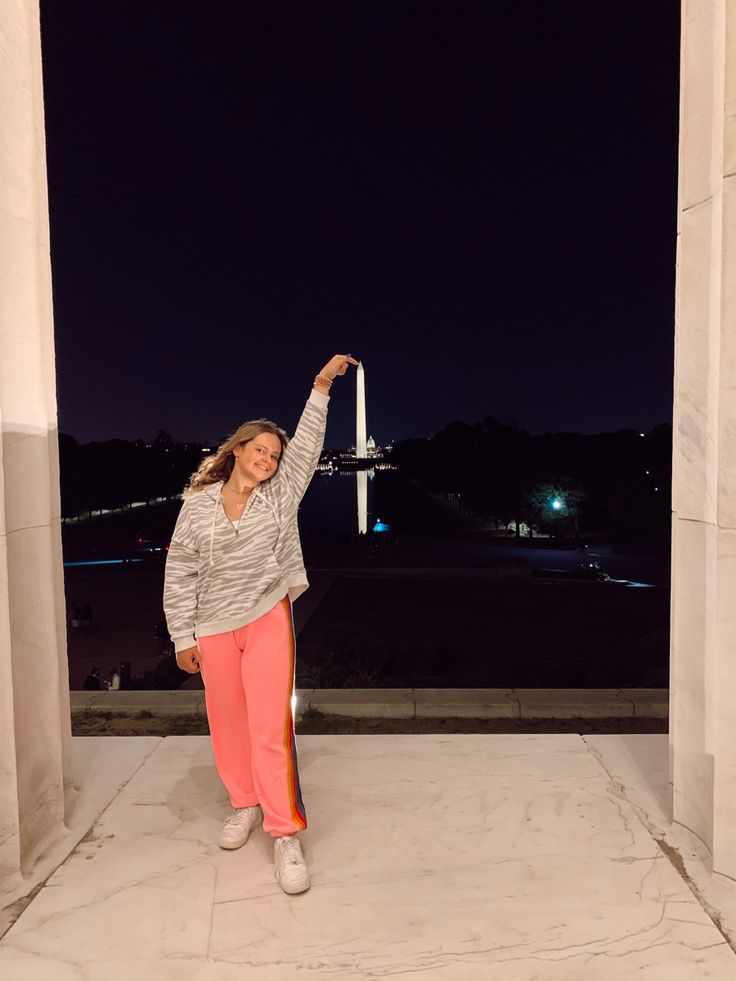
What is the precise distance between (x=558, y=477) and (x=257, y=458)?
58.5 m

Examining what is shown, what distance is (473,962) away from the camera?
2520 mm

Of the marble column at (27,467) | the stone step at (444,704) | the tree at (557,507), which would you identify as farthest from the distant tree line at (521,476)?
the marble column at (27,467)

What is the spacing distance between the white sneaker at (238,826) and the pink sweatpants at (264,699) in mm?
175

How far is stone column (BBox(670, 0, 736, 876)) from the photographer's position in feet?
9.86

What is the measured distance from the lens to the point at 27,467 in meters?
3.34

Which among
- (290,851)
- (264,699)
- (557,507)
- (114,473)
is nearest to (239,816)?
(290,851)

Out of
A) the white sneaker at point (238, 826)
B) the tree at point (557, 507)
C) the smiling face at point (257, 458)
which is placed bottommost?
the tree at point (557, 507)

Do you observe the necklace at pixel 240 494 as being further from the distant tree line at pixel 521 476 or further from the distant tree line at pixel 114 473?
the distant tree line at pixel 114 473

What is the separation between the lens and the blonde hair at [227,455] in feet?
10.6

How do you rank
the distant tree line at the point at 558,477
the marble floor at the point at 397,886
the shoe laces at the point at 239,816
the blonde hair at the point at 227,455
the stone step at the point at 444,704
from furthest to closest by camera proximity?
the distant tree line at the point at 558,477
the stone step at the point at 444,704
the shoe laces at the point at 239,816
the blonde hair at the point at 227,455
the marble floor at the point at 397,886

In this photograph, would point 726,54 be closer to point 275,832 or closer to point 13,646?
point 275,832

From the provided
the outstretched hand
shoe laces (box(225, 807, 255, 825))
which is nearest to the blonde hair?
the outstretched hand

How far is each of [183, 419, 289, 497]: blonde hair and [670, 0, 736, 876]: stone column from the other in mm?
1969

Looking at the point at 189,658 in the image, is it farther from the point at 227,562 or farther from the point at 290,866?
the point at 290,866
